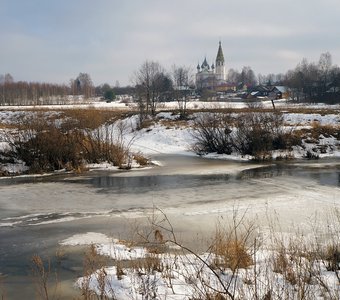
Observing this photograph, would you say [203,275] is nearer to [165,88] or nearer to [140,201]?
[140,201]

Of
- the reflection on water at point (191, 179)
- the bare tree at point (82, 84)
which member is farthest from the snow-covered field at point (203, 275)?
the bare tree at point (82, 84)

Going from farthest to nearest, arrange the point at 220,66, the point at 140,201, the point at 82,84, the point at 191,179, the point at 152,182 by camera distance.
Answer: the point at 220,66 → the point at 82,84 → the point at 191,179 → the point at 152,182 → the point at 140,201

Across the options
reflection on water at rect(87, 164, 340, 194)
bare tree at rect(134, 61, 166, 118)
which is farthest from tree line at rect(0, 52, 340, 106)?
reflection on water at rect(87, 164, 340, 194)

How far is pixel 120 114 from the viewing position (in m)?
43.3

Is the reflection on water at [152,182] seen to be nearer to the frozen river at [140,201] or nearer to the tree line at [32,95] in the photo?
the frozen river at [140,201]

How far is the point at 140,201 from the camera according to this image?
12195 mm

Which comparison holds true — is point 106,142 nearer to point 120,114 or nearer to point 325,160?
point 325,160

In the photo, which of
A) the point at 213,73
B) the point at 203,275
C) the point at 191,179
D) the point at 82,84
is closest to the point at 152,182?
the point at 191,179

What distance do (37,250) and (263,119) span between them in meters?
18.8

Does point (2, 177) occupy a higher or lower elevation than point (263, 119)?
lower

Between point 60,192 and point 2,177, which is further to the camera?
point 2,177

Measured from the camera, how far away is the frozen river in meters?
8.70

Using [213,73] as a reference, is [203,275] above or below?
below

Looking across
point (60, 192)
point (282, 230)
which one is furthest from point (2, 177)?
point (282, 230)
